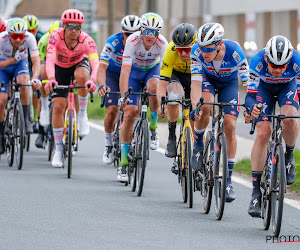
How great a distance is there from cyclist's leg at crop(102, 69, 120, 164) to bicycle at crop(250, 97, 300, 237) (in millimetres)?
4718

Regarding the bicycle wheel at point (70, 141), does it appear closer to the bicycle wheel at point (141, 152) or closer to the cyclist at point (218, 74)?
the bicycle wheel at point (141, 152)

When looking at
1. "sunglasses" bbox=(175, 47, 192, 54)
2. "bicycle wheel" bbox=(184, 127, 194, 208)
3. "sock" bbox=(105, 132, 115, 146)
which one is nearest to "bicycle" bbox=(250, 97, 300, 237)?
"bicycle wheel" bbox=(184, 127, 194, 208)

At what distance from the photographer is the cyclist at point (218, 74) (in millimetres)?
9773

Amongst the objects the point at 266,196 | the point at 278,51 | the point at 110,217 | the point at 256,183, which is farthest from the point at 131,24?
the point at 266,196

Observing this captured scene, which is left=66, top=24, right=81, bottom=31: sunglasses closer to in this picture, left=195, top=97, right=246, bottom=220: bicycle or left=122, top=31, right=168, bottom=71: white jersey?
left=122, top=31, right=168, bottom=71: white jersey

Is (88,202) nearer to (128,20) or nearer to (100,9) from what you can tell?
(128,20)

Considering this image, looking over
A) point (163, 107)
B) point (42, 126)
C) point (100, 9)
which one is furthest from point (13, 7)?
point (163, 107)

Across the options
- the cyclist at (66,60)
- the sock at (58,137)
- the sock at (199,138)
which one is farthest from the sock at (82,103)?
the sock at (199,138)

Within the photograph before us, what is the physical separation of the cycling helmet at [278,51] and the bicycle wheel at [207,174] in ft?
4.74

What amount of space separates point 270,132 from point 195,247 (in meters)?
1.61

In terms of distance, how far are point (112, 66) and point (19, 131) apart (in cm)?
154

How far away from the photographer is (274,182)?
28.9 ft

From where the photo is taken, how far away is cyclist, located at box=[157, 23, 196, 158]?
11081 millimetres

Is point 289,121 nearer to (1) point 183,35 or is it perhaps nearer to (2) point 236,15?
(1) point 183,35
